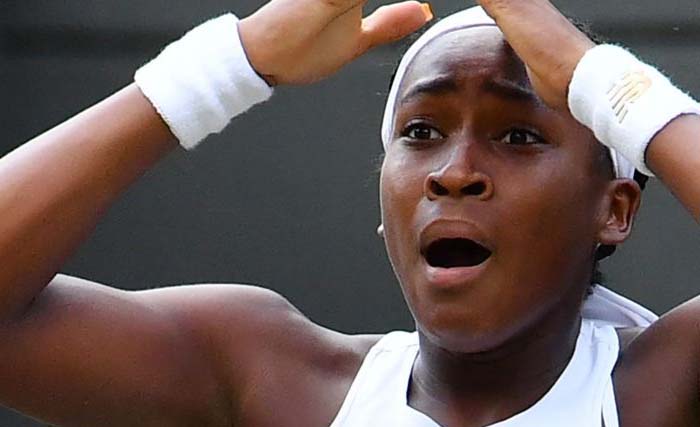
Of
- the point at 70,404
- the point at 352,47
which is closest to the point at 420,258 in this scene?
the point at 352,47

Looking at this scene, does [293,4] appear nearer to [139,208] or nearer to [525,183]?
[525,183]

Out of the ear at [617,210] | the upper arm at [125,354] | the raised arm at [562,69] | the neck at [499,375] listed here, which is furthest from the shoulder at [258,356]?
the raised arm at [562,69]

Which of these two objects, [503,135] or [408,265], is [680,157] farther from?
[408,265]

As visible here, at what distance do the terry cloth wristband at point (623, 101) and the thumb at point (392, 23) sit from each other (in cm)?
23

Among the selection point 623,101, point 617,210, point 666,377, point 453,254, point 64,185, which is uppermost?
point 64,185

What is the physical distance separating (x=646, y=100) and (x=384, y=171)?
0.33 m

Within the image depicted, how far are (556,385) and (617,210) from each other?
214 mm

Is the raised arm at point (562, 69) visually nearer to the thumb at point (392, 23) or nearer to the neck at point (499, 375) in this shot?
the thumb at point (392, 23)

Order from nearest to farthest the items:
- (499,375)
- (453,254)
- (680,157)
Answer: (680,157) < (453,254) < (499,375)

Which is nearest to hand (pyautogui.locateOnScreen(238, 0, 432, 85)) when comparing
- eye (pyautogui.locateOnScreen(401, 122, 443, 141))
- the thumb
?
the thumb

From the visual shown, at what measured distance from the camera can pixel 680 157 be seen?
5.61 ft

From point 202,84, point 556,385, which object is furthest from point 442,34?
point 556,385

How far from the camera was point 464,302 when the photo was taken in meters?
1.77

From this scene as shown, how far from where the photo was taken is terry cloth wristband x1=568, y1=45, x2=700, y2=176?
67.5 inches
